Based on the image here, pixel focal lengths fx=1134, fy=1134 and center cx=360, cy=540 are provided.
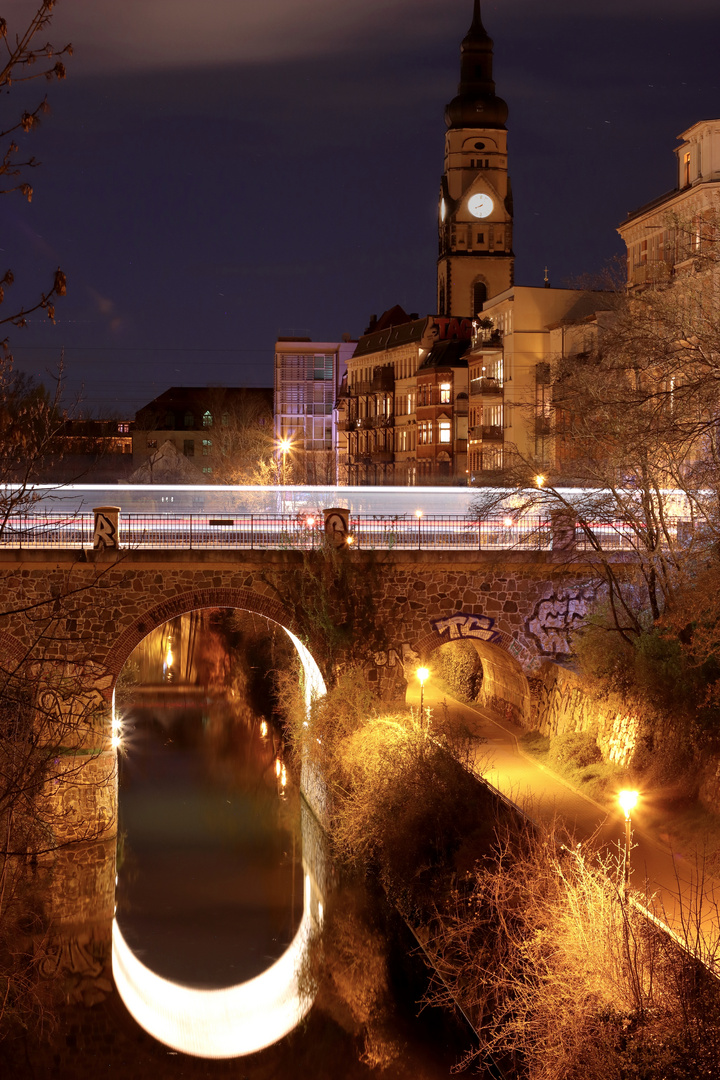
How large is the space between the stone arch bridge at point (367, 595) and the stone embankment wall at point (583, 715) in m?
0.80

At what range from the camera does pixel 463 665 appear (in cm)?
3497

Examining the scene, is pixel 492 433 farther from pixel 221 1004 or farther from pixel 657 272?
pixel 221 1004

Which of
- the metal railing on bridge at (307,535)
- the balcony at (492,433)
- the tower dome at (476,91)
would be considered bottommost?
the metal railing on bridge at (307,535)

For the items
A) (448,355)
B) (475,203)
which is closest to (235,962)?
(448,355)

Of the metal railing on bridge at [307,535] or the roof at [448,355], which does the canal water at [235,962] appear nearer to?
the metal railing on bridge at [307,535]

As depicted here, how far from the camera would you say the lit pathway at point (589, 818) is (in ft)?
50.2

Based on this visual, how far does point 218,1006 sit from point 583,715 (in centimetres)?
999

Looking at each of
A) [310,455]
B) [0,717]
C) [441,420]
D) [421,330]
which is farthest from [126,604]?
[310,455]

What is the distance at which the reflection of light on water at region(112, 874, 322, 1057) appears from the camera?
1905cm

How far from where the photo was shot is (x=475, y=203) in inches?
2859

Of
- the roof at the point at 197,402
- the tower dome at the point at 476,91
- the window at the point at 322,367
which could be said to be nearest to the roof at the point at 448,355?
the tower dome at the point at 476,91

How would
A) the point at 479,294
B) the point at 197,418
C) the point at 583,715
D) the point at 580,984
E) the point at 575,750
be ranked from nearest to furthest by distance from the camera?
the point at 580,984 → the point at 575,750 → the point at 583,715 → the point at 479,294 → the point at 197,418

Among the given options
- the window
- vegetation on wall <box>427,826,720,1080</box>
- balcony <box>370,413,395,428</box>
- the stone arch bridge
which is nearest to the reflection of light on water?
vegetation on wall <box>427,826,720,1080</box>

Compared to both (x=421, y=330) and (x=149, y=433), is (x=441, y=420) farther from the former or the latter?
(x=149, y=433)
